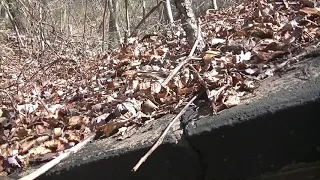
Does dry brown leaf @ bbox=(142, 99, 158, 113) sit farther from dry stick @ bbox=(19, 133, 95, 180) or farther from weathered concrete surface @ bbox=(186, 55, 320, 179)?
weathered concrete surface @ bbox=(186, 55, 320, 179)

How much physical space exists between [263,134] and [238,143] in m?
0.09

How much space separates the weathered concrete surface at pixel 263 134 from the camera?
4.50 ft

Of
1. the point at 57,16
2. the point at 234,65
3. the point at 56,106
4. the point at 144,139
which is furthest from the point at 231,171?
the point at 57,16

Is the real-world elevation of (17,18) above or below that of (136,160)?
above

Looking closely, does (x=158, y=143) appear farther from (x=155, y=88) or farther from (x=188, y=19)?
(x=188, y=19)

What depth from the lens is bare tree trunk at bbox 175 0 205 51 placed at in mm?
2459

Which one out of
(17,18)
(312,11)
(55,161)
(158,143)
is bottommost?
(55,161)

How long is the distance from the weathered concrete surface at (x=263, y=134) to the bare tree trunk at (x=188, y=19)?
3.35 feet

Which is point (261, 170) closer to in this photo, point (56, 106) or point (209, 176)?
point (209, 176)

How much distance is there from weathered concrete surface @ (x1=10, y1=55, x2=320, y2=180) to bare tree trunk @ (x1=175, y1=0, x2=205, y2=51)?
2.83 feet

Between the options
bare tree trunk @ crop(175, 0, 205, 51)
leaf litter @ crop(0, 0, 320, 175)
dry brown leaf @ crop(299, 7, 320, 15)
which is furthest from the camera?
bare tree trunk @ crop(175, 0, 205, 51)

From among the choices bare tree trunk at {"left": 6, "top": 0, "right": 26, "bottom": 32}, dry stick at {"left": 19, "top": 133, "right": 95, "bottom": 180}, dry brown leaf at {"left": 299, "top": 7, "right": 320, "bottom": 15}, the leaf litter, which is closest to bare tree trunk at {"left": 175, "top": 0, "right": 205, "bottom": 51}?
the leaf litter

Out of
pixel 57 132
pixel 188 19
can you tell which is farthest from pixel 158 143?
pixel 188 19

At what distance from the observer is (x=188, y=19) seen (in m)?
2.47
